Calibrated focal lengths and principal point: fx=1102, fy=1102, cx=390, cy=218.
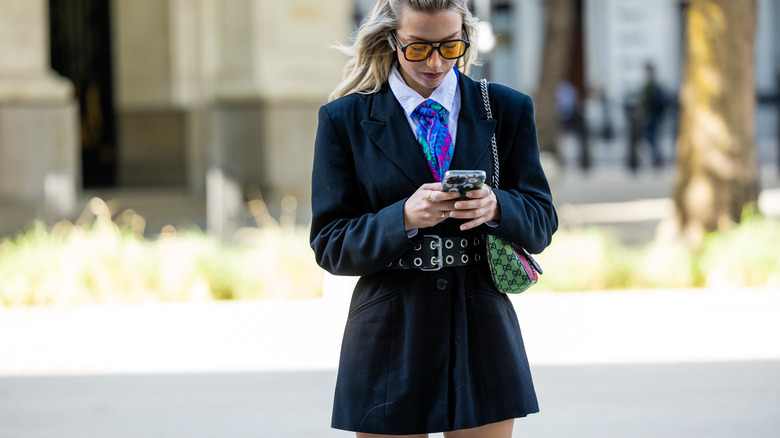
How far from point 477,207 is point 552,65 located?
1874 cm

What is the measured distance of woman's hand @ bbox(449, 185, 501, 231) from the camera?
263cm

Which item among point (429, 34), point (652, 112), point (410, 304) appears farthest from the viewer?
point (652, 112)

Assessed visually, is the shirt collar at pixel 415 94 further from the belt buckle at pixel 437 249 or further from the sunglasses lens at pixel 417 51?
the belt buckle at pixel 437 249

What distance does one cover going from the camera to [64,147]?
12.2 meters

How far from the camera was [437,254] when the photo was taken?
2.87 meters

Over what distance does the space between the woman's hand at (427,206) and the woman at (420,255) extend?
0.10 m

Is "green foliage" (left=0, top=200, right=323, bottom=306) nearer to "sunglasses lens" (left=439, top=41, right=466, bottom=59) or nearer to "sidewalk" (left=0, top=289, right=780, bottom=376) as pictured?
"sidewalk" (left=0, top=289, right=780, bottom=376)

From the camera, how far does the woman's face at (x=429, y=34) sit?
2.79 metres

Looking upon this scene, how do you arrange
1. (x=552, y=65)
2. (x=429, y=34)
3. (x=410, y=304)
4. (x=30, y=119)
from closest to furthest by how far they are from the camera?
(x=429, y=34) → (x=410, y=304) → (x=30, y=119) → (x=552, y=65)

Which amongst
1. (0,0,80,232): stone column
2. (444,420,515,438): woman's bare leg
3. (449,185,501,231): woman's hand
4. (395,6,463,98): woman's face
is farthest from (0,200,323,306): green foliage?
(449,185,501,231): woman's hand

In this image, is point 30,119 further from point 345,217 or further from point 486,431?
point 486,431

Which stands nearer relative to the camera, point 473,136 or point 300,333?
point 473,136

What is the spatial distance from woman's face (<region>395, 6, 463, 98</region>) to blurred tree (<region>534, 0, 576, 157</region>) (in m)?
16.9

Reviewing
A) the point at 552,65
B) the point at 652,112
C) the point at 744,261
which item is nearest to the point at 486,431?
the point at 744,261
